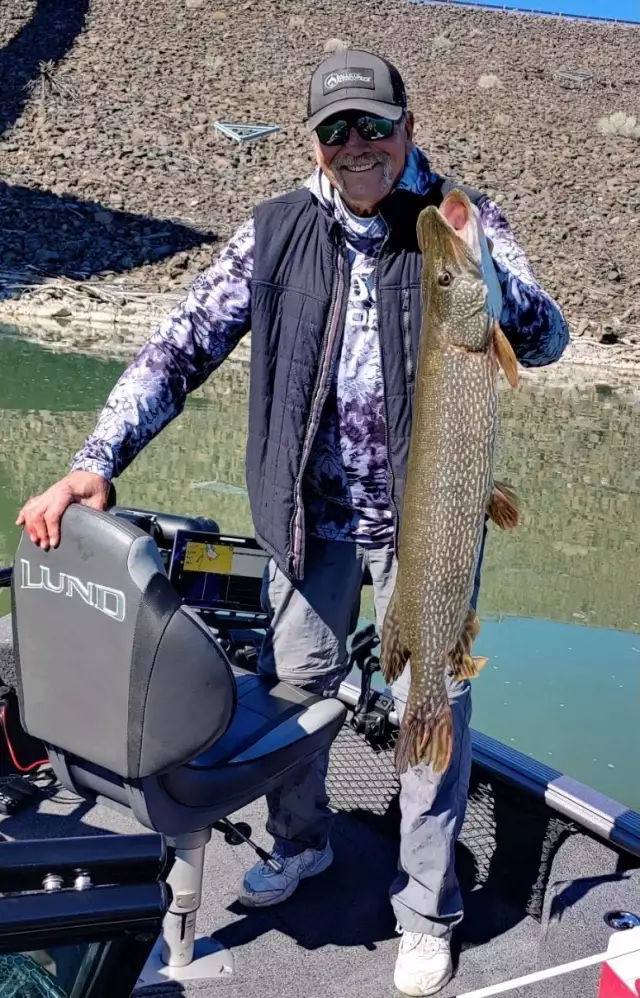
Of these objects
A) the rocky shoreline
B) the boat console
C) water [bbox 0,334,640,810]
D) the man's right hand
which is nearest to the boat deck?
the boat console

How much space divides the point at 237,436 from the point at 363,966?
9.18 meters

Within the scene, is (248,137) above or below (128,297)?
above

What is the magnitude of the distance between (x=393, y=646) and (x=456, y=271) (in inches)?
35.1

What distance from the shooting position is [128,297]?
18.8 metres

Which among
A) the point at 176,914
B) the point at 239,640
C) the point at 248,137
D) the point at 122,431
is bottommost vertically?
the point at 176,914

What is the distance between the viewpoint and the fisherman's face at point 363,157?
8.14 feet

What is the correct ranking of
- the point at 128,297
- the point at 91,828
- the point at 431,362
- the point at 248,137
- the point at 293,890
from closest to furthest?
A: 1. the point at 431,362
2. the point at 293,890
3. the point at 91,828
4. the point at 128,297
5. the point at 248,137

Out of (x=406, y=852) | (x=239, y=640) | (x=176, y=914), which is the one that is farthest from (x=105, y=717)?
(x=239, y=640)

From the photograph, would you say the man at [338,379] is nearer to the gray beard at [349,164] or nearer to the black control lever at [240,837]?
the gray beard at [349,164]

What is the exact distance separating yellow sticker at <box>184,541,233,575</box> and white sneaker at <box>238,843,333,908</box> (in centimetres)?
110

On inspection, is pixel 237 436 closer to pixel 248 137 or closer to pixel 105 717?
pixel 105 717

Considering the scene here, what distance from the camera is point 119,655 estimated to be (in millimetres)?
2205

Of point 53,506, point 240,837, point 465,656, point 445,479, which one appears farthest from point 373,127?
point 240,837

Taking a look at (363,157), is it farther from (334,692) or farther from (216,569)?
(216,569)
